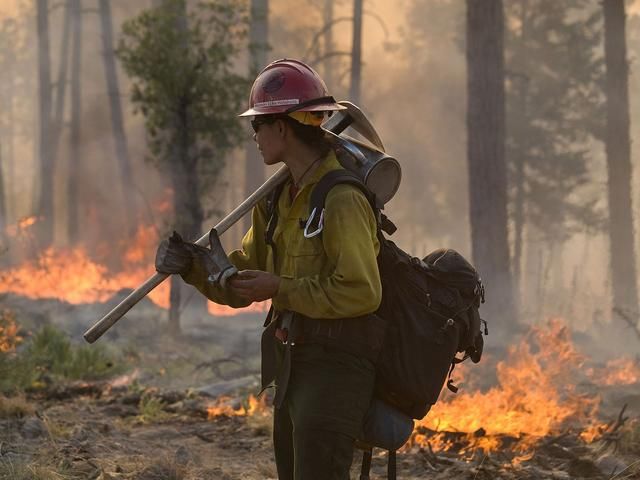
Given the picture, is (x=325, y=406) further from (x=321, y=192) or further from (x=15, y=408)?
(x=15, y=408)

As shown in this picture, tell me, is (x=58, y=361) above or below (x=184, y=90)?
below

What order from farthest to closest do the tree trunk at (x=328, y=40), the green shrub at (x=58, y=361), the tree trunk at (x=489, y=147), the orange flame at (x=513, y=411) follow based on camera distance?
the tree trunk at (x=328, y=40) → the tree trunk at (x=489, y=147) → the green shrub at (x=58, y=361) → the orange flame at (x=513, y=411)

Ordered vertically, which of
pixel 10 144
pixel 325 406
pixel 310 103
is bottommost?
pixel 325 406

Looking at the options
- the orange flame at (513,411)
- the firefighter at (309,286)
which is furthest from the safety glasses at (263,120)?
the orange flame at (513,411)

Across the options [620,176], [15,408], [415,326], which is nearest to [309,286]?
[415,326]

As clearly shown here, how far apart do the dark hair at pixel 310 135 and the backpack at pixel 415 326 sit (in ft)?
0.76

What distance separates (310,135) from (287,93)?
0.19 m

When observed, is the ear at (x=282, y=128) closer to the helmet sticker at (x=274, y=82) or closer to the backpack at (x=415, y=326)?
the helmet sticker at (x=274, y=82)

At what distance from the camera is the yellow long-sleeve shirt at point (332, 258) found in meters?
3.06

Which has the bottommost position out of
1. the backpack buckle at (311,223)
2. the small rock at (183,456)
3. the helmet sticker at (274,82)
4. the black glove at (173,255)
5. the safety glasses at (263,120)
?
the small rock at (183,456)

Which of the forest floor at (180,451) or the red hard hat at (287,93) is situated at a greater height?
the red hard hat at (287,93)

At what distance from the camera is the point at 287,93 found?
331 centimetres

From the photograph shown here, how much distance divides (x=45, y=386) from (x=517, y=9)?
85.4ft

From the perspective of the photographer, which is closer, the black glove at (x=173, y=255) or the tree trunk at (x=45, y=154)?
the black glove at (x=173, y=255)
